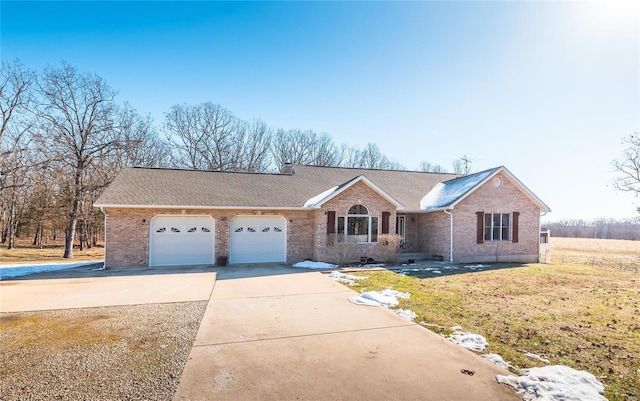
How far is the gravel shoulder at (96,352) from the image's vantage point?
401 cm

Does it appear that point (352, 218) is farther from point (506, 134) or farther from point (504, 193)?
point (506, 134)

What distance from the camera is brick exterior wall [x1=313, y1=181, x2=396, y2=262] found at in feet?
50.9

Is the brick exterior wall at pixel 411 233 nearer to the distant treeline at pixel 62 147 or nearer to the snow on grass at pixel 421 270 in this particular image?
the snow on grass at pixel 421 270

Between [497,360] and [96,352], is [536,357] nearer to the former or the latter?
[497,360]

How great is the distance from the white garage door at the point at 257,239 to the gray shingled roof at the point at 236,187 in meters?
0.94

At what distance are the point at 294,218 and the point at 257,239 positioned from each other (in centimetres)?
204

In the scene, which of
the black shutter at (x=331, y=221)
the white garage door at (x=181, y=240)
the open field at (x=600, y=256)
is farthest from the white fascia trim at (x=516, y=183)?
the white garage door at (x=181, y=240)

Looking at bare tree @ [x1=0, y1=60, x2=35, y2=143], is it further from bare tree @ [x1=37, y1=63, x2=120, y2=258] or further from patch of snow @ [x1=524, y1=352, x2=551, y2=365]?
patch of snow @ [x1=524, y1=352, x2=551, y2=365]

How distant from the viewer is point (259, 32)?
14.5 meters

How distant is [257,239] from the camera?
15.7m

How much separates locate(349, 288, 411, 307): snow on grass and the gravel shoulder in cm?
390

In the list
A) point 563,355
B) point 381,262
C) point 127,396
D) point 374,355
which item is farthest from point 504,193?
point 127,396

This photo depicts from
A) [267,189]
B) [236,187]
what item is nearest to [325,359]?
[267,189]

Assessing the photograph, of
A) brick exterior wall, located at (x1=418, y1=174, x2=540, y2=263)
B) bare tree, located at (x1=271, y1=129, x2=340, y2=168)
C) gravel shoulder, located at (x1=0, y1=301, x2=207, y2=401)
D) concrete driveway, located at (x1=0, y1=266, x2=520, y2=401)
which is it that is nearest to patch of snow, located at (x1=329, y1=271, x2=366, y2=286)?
concrete driveway, located at (x1=0, y1=266, x2=520, y2=401)
